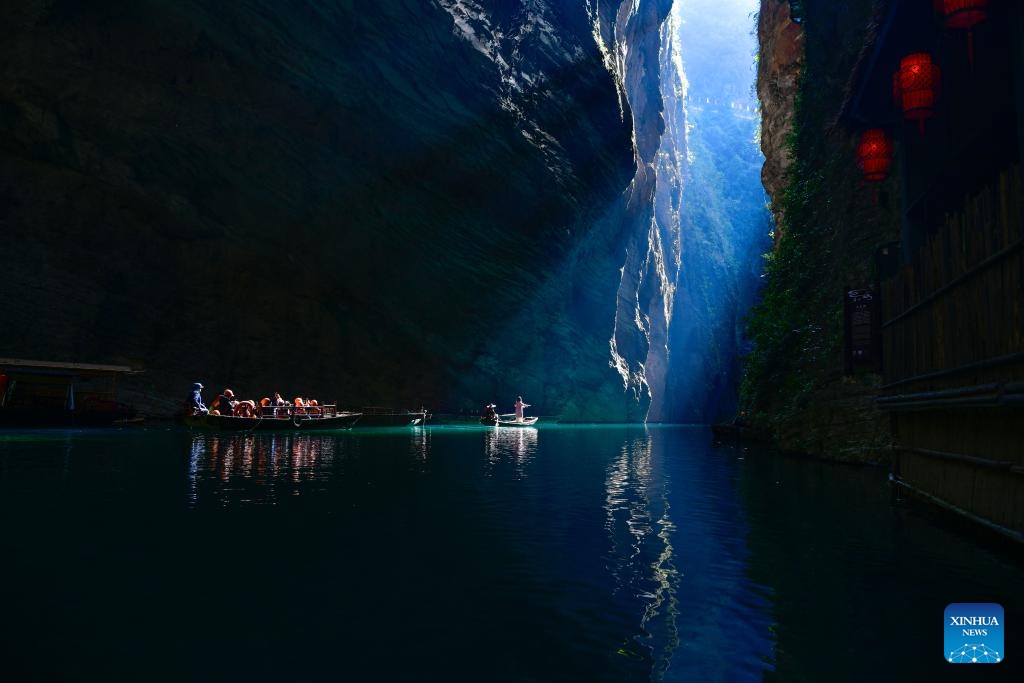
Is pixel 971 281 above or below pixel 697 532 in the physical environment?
above

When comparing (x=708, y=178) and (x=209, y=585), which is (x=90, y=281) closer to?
(x=209, y=585)

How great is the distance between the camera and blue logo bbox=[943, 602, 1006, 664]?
380 centimetres

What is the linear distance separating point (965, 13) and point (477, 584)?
8297 mm

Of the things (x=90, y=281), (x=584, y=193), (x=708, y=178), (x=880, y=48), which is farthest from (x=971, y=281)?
(x=708, y=178)

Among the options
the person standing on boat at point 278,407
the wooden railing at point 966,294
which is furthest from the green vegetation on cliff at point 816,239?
the person standing on boat at point 278,407

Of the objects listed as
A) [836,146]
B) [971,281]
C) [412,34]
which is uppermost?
[412,34]

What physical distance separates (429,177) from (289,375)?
55.2 feet

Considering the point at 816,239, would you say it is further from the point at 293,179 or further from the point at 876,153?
the point at 293,179

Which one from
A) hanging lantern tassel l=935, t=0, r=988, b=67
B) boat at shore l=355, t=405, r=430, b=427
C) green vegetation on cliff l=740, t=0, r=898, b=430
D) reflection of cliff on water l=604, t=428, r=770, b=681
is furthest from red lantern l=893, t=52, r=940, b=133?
boat at shore l=355, t=405, r=430, b=427

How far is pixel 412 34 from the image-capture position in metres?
32.0

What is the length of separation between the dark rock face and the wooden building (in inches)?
1032

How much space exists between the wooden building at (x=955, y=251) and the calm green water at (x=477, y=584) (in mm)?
801

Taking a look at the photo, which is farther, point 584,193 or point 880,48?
point 584,193

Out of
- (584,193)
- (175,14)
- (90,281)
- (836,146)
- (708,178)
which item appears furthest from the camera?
(708,178)
